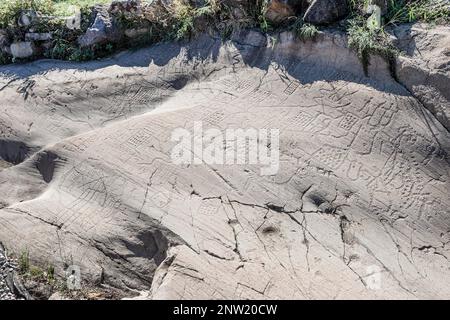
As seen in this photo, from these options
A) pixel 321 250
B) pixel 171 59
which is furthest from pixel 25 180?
pixel 321 250

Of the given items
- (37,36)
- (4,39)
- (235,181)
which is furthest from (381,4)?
(4,39)

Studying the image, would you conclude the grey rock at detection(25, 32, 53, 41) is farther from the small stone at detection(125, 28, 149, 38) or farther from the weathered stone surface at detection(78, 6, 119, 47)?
the small stone at detection(125, 28, 149, 38)

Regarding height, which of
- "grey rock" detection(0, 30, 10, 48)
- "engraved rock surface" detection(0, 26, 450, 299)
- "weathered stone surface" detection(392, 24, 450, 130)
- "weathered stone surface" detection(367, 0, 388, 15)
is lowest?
"engraved rock surface" detection(0, 26, 450, 299)

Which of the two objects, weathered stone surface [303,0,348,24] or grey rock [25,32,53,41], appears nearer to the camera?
weathered stone surface [303,0,348,24]

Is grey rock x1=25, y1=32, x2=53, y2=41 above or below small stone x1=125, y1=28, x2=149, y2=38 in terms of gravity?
below

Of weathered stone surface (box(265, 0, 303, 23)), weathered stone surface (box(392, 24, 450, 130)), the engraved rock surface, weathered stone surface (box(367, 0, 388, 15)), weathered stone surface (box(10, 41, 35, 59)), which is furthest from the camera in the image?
weathered stone surface (box(10, 41, 35, 59))

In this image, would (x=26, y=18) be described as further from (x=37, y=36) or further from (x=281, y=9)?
(x=281, y=9)

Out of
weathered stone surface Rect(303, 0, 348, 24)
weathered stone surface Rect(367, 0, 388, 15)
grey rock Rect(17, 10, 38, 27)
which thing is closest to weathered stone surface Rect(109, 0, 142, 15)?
grey rock Rect(17, 10, 38, 27)
